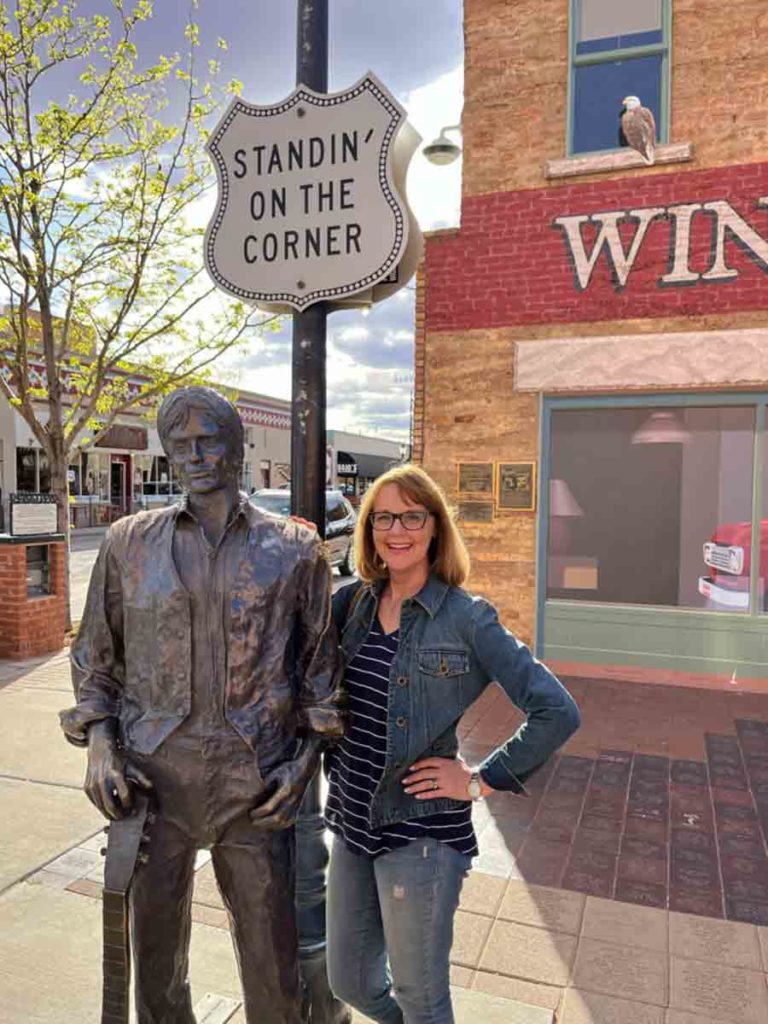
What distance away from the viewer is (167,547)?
1.88 metres

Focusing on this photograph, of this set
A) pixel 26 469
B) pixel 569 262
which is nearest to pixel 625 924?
pixel 569 262

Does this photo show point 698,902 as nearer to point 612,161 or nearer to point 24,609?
point 612,161

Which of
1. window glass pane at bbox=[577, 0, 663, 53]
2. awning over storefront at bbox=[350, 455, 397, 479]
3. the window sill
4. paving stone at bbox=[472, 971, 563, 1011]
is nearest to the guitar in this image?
paving stone at bbox=[472, 971, 563, 1011]

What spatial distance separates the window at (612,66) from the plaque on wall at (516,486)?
2.97m

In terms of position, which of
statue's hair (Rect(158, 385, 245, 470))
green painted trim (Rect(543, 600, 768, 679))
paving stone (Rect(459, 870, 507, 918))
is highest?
statue's hair (Rect(158, 385, 245, 470))

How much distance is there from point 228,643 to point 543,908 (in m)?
2.24

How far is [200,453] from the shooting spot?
1871 millimetres

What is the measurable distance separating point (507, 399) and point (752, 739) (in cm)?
361

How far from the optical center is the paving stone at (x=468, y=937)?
294cm

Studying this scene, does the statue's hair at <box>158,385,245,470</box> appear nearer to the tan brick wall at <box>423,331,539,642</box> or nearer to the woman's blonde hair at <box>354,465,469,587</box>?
the woman's blonde hair at <box>354,465,469,587</box>

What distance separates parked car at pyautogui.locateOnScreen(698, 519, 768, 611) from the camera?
706 cm

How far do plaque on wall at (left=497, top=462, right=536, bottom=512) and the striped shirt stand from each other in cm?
554

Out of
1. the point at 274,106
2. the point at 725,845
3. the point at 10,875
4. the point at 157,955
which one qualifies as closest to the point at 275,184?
the point at 274,106

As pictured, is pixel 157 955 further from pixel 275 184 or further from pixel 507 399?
pixel 507 399
